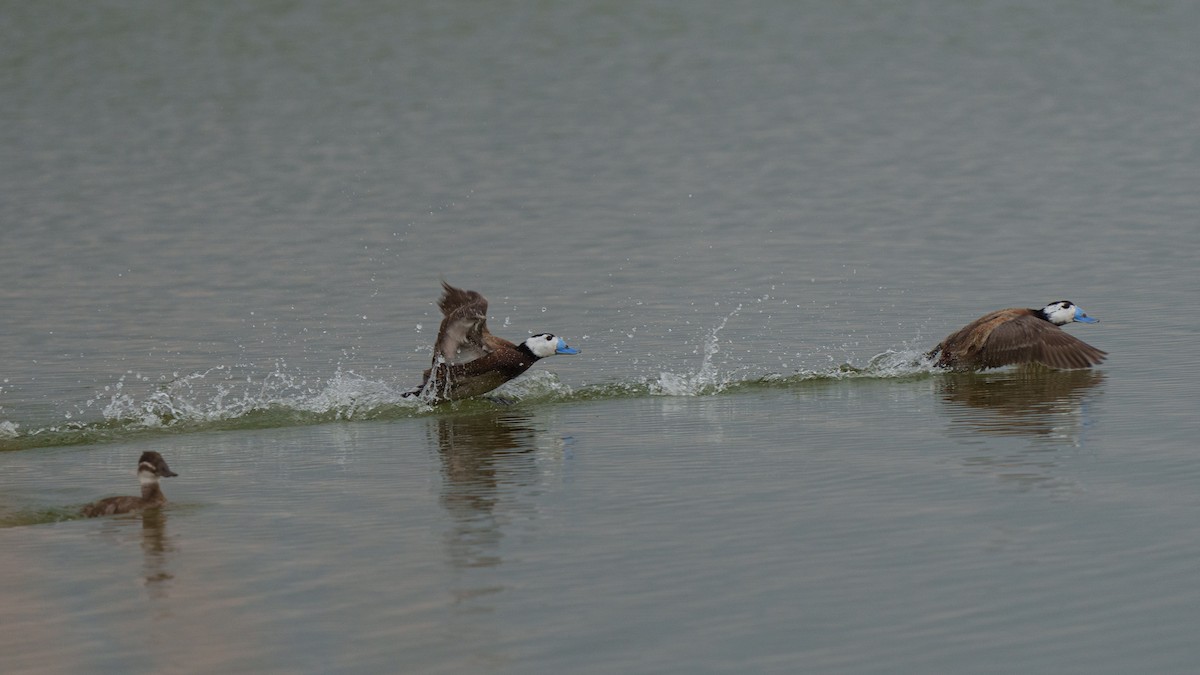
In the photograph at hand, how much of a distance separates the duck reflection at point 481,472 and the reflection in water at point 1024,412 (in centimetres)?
303

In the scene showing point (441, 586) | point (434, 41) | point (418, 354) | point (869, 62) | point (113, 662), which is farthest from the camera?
point (434, 41)

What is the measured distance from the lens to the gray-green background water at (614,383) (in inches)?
347

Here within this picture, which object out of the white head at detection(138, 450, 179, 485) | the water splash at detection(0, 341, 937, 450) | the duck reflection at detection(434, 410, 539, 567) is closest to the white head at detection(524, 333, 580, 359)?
the water splash at detection(0, 341, 937, 450)

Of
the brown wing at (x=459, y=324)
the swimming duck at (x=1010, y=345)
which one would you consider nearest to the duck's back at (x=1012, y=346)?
the swimming duck at (x=1010, y=345)

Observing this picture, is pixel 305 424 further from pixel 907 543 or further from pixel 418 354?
pixel 907 543

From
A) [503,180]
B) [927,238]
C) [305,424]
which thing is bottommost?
[305,424]

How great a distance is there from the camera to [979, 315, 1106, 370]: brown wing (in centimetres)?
1625

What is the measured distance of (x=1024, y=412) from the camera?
46.8 ft

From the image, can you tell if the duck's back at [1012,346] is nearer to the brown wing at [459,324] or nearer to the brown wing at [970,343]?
the brown wing at [970,343]

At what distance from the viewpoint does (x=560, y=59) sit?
2016 inches

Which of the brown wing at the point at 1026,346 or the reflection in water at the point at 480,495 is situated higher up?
the brown wing at the point at 1026,346

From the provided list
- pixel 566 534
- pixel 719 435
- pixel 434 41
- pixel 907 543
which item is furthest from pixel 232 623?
pixel 434 41

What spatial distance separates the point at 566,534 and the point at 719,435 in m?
3.41

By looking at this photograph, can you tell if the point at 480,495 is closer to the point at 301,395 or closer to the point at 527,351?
the point at 527,351
